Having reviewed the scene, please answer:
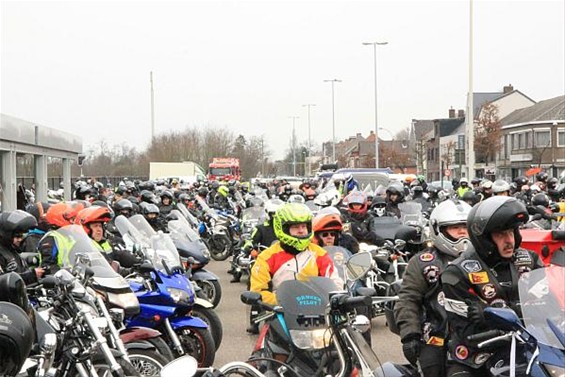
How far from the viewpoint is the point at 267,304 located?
A: 493cm

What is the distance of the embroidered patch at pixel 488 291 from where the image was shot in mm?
4246

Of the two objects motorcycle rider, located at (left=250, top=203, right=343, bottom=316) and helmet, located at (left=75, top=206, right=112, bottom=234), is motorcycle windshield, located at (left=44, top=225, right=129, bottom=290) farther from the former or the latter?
helmet, located at (left=75, top=206, right=112, bottom=234)

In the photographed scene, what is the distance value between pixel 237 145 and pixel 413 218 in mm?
79867

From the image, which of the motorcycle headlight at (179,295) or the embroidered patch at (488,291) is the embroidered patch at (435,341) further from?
the motorcycle headlight at (179,295)

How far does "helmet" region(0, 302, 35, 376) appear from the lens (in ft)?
9.73

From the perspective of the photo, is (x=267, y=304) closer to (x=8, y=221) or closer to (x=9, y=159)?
(x=8, y=221)

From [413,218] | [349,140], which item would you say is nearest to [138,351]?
[413,218]

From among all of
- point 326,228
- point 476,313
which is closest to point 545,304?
point 476,313

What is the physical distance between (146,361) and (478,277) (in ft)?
9.71

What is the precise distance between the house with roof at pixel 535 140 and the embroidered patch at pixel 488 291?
183ft

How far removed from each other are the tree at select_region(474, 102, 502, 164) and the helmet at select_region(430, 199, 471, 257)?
2443 inches

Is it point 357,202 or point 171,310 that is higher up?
point 357,202

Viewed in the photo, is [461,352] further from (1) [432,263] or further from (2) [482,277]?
(1) [432,263]

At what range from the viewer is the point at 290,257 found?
19.5ft
